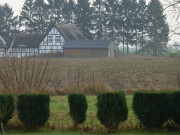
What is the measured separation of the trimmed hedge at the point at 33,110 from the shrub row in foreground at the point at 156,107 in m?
2.81

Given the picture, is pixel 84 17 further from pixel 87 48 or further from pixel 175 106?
pixel 175 106

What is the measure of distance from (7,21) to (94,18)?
18031 millimetres

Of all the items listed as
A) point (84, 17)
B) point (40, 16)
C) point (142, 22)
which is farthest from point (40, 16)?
point (142, 22)

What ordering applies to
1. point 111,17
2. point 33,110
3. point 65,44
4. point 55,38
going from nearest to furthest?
point 33,110 → point 65,44 → point 55,38 → point 111,17

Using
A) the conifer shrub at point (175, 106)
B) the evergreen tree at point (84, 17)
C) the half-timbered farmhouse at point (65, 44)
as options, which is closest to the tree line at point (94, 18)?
the evergreen tree at point (84, 17)

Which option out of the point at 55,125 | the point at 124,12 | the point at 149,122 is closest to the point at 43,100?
the point at 55,125

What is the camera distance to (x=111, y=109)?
1009 centimetres

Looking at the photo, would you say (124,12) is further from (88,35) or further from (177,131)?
(177,131)

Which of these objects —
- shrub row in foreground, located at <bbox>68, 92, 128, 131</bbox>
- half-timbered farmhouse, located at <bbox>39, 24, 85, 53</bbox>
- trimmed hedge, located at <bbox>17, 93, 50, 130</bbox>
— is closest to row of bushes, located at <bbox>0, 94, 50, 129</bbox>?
trimmed hedge, located at <bbox>17, 93, 50, 130</bbox>

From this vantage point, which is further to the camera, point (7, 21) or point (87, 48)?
point (7, 21)

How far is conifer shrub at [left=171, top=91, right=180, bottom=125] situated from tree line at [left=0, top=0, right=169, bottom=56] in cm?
5764

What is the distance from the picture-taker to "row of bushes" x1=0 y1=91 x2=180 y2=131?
1002 centimetres

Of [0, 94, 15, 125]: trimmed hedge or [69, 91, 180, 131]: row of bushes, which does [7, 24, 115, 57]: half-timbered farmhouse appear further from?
[69, 91, 180, 131]: row of bushes

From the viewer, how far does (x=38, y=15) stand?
74.8 meters
